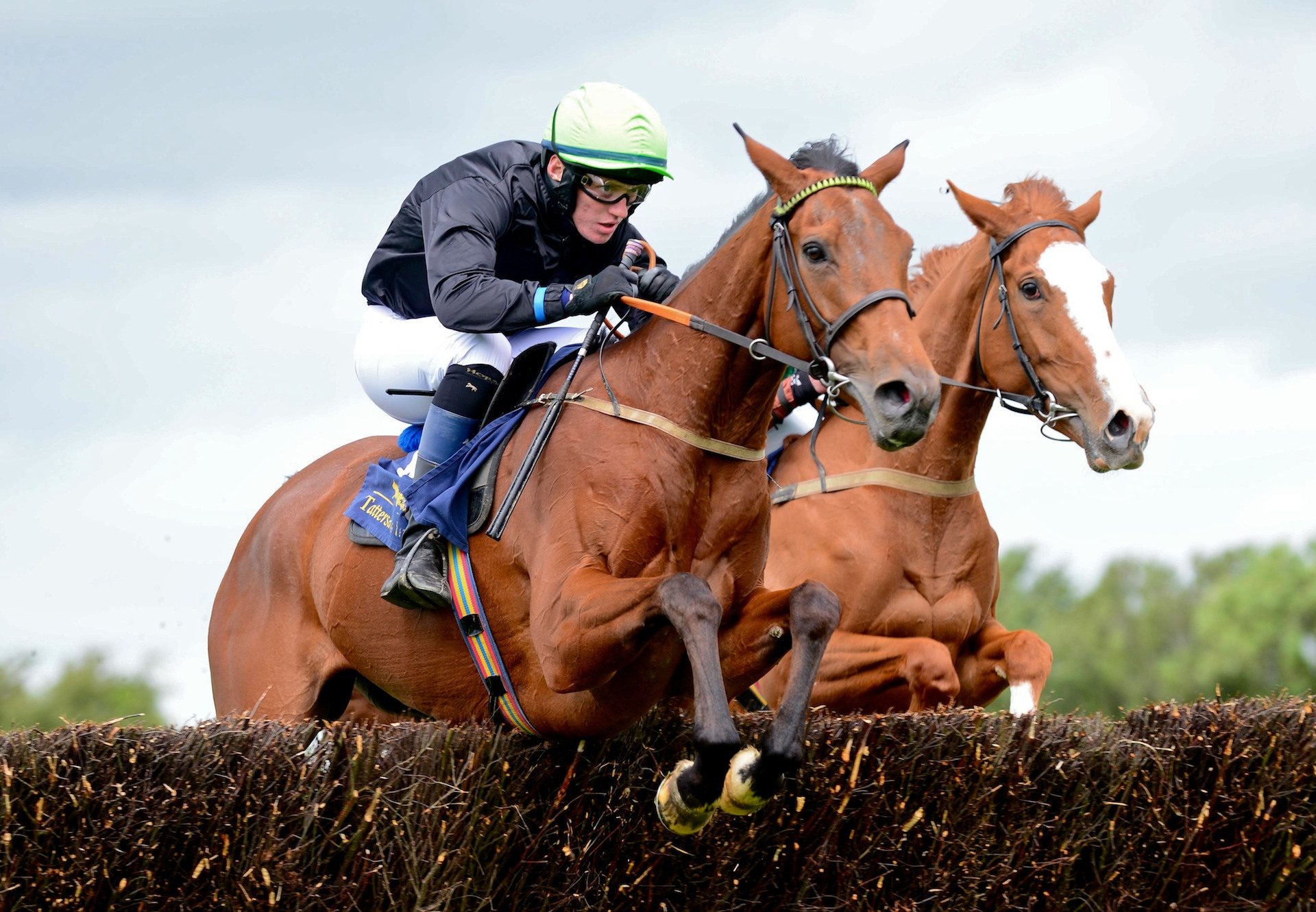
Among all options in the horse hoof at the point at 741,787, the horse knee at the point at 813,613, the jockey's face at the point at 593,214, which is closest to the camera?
the horse hoof at the point at 741,787

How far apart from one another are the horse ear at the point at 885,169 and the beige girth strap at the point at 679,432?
0.91 metres

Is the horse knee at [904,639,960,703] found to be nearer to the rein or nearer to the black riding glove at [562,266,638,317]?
the rein

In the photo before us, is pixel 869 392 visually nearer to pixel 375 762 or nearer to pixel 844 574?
pixel 375 762

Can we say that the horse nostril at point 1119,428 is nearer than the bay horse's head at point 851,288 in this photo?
No

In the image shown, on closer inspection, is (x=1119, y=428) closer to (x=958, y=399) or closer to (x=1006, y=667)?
(x=958, y=399)

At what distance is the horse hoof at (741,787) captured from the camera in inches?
151

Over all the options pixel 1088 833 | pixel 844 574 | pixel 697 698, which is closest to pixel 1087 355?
pixel 844 574

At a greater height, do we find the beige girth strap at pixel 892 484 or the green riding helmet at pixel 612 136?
the green riding helmet at pixel 612 136

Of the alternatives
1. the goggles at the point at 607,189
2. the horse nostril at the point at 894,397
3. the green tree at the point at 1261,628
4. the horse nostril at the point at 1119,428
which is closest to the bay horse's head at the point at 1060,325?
the horse nostril at the point at 1119,428

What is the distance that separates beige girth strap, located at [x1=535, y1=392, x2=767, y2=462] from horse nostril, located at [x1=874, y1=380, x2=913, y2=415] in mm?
737

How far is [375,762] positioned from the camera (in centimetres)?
436

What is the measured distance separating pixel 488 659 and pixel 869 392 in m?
1.68

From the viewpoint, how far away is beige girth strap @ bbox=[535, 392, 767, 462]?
14.9 feet

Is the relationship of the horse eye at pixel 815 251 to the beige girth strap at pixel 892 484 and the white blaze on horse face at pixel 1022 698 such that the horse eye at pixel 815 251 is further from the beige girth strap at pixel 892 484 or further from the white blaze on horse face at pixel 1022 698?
the white blaze on horse face at pixel 1022 698
